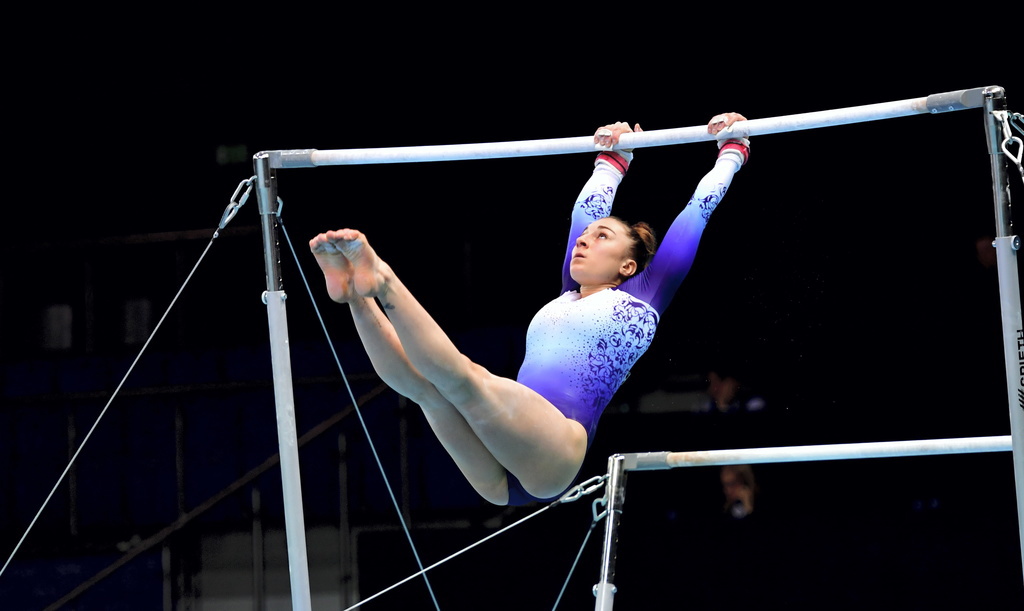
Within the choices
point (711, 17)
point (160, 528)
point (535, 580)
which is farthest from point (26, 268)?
point (711, 17)

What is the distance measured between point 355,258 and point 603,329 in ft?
3.21

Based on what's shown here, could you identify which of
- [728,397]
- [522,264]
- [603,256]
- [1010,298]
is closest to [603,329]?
[603,256]

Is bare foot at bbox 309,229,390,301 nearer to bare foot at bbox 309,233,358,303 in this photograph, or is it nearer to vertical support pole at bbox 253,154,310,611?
bare foot at bbox 309,233,358,303

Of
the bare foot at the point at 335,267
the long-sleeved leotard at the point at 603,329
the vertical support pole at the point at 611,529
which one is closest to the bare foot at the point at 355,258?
the bare foot at the point at 335,267

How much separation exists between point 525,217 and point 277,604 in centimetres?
245

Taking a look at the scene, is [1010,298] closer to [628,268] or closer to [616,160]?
[628,268]

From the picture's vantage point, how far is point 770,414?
5051 millimetres

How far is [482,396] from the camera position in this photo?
272 cm

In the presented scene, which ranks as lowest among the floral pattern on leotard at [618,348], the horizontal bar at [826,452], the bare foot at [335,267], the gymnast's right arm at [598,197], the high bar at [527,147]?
the horizontal bar at [826,452]

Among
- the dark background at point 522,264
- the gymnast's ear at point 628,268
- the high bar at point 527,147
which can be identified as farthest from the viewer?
the dark background at point 522,264

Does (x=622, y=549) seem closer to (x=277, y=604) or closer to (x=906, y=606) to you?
(x=906, y=606)

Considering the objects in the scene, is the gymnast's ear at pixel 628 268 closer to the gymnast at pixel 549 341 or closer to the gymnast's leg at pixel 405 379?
the gymnast at pixel 549 341

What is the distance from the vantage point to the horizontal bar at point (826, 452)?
10.7ft

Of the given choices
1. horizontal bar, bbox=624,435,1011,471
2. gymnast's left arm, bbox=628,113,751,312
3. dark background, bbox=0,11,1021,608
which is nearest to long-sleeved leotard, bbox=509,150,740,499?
gymnast's left arm, bbox=628,113,751,312
